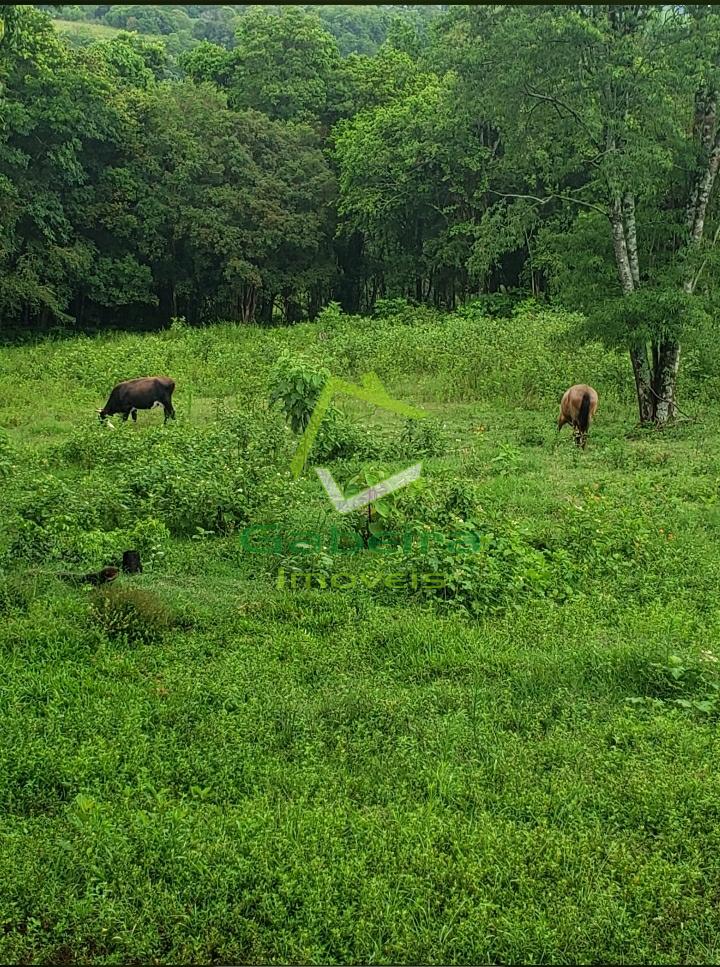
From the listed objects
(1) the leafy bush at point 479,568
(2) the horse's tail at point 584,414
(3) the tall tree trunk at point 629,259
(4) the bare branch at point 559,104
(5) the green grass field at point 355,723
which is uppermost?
(4) the bare branch at point 559,104

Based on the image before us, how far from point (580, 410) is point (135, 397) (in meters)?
5.92

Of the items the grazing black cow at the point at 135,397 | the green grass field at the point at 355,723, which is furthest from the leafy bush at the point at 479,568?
the grazing black cow at the point at 135,397

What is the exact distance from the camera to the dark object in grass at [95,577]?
221 inches

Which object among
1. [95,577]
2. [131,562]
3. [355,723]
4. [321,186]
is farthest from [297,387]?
[321,186]

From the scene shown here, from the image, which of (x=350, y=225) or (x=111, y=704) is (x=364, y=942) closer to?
(x=111, y=704)

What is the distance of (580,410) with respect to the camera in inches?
402

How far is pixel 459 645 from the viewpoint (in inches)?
191

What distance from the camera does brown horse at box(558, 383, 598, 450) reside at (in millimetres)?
10086

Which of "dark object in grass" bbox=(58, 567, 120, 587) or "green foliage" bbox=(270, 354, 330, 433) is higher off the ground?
"green foliage" bbox=(270, 354, 330, 433)

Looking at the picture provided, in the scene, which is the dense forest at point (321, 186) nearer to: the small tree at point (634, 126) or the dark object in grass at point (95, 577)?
the small tree at point (634, 126)

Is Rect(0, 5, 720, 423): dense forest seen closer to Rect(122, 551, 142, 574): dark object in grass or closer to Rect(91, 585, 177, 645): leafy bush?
Rect(122, 551, 142, 574): dark object in grass

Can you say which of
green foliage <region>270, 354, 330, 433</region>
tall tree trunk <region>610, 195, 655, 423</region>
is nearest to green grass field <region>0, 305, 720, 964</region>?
green foliage <region>270, 354, 330, 433</region>

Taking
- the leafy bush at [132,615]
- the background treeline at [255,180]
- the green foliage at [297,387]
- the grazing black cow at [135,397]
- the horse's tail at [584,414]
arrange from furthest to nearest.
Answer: the background treeline at [255,180], the grazing black cow at [135,397], the horse's tail at [584,414], the green foliage at [297,387], the leafy bush at [132,615]

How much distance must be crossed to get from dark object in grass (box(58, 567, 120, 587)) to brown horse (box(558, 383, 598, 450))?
6.10 metres
